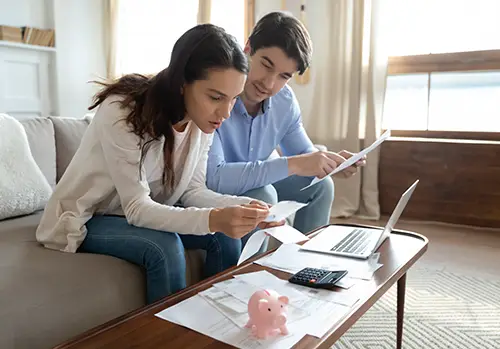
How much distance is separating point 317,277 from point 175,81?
58cm

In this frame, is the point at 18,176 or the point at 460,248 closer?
the point at 18,176

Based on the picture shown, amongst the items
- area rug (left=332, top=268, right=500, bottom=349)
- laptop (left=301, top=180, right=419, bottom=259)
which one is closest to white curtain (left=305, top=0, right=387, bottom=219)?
area rug (left=332, top=268, right=500, bottom=349)

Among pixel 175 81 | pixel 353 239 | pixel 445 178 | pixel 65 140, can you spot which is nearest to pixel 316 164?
pixel 353 239

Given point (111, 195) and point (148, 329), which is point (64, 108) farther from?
point (148, 329)

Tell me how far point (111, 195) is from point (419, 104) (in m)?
2.32

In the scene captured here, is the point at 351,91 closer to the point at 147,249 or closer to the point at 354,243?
the point at 354,243

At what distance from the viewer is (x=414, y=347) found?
4.64 ft

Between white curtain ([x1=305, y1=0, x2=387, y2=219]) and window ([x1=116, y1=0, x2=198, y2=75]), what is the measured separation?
126 cm

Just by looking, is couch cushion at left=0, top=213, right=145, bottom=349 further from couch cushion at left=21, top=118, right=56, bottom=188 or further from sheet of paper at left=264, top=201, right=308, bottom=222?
couch cushion at left=21, top=118, right=56, bottom=188

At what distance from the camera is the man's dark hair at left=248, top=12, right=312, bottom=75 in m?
1.47

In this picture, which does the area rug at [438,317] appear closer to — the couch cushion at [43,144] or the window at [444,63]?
the couch cushion at [43,144]

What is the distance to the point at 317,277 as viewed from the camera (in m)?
0.96

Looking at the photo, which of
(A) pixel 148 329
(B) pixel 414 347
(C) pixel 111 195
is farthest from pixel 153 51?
(A) pixel 148 329

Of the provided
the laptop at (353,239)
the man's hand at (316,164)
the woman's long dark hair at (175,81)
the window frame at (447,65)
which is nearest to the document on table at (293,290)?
the laptop at (353,239)
